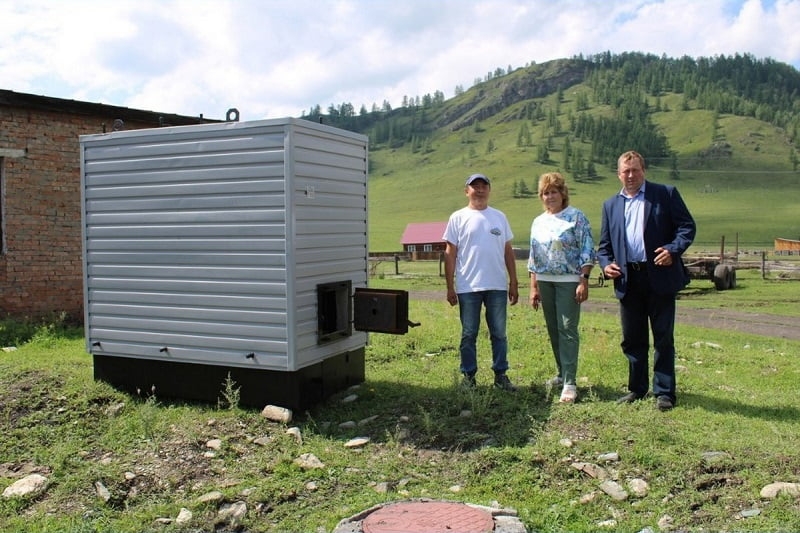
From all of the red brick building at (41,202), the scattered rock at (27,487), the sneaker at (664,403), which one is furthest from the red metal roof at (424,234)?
the scattered rock at (27,487)

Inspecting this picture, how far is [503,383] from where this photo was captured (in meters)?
6.66

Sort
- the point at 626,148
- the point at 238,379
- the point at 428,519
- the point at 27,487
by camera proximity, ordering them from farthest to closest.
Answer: the point at 626,148, the point at 238,379, the point at 27,487, the point at 428,519

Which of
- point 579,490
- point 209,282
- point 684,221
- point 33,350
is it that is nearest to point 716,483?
point 579,490

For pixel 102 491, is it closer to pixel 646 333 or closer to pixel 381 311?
pixel 381 311

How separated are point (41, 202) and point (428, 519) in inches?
397

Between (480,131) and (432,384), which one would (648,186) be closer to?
(432,384)

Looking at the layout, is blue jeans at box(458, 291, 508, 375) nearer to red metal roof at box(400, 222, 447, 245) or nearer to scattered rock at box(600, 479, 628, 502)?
scattered rock at box(600, 479, 628, 502)

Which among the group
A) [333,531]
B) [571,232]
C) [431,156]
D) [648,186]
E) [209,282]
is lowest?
[333,531]

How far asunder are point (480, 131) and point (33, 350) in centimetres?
18872

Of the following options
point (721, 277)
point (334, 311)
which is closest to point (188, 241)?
point (334, 311)

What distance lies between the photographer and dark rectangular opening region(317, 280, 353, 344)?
21.1 ft

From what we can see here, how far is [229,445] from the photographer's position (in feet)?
18.3

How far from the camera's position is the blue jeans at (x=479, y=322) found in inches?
256

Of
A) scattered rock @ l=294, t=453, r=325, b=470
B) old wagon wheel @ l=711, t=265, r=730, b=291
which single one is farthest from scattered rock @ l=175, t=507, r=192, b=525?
old wagon wheel @ l=711, t=265, r=730, b=291
